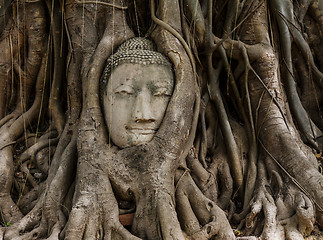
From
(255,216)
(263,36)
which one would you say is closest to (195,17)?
(263,36)

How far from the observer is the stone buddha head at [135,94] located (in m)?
3.06

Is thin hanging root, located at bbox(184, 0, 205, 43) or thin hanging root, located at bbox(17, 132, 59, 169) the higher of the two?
thin hanging root, located at bbox(184, 0, 205, 43)

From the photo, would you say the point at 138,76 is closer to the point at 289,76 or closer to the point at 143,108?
the point at 143,108

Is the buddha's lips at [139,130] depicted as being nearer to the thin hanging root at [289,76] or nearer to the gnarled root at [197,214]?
the gnarled root at [197,214]

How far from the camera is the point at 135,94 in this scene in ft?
10.2

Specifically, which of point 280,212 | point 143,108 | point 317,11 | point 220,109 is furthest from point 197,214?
point 317,11

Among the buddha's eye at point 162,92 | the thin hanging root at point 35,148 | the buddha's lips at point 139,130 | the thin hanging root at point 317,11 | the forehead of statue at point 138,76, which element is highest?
the thin hanging root at point 317,11

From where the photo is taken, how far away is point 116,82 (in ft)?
10.4

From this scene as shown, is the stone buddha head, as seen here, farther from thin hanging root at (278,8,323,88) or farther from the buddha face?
thin hanging root at (278,8,323,88)

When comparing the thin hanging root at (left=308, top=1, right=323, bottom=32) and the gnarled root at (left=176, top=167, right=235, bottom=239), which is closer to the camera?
the gnarled root at (left=176, top=167, right=235, bottom=239)

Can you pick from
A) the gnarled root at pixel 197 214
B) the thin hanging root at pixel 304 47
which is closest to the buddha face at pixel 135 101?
the gnarled root at pixel 197 214

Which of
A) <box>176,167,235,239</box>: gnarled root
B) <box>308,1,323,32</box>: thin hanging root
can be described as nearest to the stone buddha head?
<box>176,167,235,239</box>: gnarled root

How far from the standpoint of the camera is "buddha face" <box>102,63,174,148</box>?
3.06m

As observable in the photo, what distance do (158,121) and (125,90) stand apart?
1.25ft
